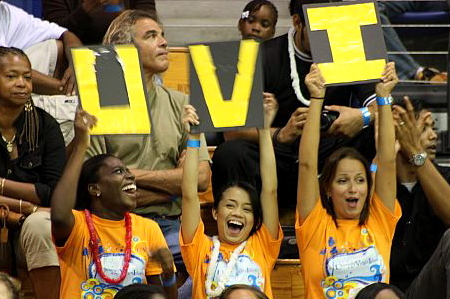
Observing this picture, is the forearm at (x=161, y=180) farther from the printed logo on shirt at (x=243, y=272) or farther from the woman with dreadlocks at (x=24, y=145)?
the printed logo on shirt at (x=243, y=272)

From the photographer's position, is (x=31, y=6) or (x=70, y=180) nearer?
(x=70, y=180)

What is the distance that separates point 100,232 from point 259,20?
282 centimetres

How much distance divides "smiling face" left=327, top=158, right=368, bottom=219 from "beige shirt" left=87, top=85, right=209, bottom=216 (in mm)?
894

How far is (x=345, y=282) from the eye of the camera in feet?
19.4

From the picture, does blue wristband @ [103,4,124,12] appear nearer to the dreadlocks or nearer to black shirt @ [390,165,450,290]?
the dreadlocks

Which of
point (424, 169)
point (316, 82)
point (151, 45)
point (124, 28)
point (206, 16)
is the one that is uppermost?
point (206, 16)

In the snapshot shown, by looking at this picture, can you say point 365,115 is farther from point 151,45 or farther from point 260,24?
point 260,24

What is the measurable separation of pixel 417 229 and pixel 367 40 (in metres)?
1.07

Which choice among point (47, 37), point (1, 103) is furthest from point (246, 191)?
point (47, 37)

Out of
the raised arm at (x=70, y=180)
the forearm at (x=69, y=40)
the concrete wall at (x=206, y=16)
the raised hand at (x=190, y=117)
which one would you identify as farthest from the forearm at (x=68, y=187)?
the concrete wall at (x=206, y=16)

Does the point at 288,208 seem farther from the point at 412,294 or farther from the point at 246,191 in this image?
the point at 412,294

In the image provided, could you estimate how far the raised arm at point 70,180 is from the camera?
577 cm

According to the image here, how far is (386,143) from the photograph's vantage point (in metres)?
6.09

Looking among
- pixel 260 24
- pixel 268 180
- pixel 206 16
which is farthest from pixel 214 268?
pixel 206 16
